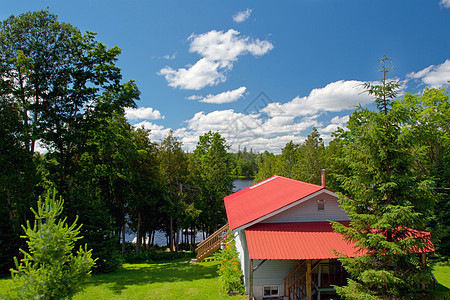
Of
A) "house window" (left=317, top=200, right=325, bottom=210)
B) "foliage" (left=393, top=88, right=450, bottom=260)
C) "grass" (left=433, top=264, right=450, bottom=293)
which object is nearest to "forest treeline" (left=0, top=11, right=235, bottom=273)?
"house window" (left=317, top=200, right=325, bottom=210)

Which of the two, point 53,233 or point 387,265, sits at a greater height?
point 53,233

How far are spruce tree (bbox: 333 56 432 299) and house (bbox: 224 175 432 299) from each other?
2.45 m

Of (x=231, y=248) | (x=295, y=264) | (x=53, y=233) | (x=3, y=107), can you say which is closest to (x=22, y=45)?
(x=3, y=107)

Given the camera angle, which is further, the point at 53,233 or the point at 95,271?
the point at 95,271

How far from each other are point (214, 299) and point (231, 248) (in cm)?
334

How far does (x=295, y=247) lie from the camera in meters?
10.9

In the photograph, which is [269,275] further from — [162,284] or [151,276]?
[151,276]

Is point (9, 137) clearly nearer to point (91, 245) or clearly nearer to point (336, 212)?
point (91, 245)

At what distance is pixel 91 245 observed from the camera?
17.1 metres

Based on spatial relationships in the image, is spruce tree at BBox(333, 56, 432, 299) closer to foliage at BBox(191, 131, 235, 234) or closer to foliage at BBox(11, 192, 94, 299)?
foliage at BBox(11, 192, 94, 299)

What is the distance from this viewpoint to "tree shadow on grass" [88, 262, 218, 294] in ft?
45.7

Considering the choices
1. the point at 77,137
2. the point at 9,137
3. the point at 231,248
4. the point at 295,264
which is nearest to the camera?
the point at 295,264

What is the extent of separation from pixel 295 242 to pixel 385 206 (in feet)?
14.7

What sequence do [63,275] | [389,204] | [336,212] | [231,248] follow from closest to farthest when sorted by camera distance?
1. [63,275]
2. [389,204]
3. [336,212]
4. [231,248]
